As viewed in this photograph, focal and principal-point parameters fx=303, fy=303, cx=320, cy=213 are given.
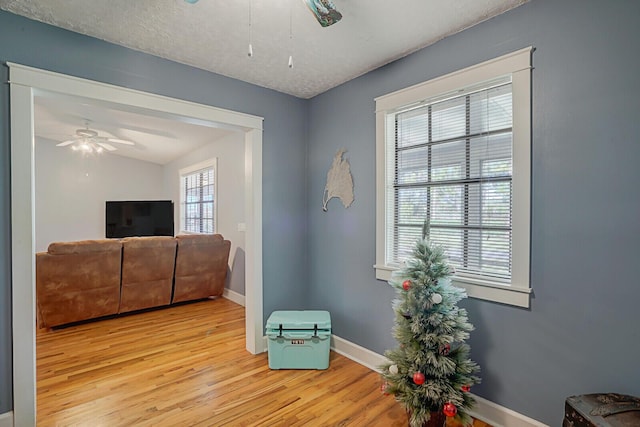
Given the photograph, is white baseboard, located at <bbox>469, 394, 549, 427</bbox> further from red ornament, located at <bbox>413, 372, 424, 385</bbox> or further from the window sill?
the window sill

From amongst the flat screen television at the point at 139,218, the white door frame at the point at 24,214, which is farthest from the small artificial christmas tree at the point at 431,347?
the flat screen television at the point at 139,218

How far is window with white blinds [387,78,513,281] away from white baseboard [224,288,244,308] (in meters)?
2.80

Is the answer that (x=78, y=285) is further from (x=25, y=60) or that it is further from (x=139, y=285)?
(x=25, y=60)

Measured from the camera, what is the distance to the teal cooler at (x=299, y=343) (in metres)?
2.52

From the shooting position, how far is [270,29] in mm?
1950

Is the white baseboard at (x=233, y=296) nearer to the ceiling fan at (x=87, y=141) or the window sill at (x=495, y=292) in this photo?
the ceiling fan at (x=87, y=141)

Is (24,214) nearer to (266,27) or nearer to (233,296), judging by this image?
(266,27)

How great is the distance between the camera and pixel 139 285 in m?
3.91

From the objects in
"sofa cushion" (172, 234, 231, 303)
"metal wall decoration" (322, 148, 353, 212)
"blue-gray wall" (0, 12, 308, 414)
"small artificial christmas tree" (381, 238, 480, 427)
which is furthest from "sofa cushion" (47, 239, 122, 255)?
"small artificial christmas tree" (381, 238, 480, 427)

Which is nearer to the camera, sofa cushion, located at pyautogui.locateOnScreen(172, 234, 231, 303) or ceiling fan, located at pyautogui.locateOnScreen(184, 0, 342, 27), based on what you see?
ceiling fan, located at pyautogui.locateOnScreen(184, 0, 342, 27)

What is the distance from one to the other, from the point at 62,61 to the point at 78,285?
8.51ft

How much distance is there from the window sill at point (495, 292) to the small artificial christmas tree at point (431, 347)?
0.19 metres

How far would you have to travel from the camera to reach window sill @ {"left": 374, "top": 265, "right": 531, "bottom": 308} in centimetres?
173

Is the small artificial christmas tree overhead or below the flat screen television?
below
